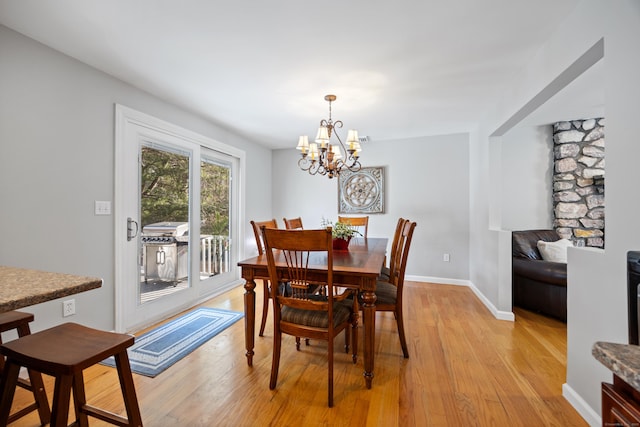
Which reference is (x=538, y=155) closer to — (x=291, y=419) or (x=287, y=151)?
(x=287, y=151)

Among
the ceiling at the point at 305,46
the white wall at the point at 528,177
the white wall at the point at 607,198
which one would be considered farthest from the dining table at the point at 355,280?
the white wall at the point at 528,177

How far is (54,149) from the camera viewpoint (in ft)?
6.70

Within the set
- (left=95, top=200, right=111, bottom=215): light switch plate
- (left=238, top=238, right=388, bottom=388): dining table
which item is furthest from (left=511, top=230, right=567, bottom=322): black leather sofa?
(left=95, top=200, right=111, bottom=215): light switch plate

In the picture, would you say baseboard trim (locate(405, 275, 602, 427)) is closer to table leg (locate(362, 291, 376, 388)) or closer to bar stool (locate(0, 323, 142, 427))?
table leg (locate(362, 291, 376, 388))

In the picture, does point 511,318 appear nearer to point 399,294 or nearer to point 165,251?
point 399,294

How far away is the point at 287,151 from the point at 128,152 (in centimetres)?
293

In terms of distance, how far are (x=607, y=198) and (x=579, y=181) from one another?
2960mm

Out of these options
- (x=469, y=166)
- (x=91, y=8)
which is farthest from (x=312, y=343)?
(x=469, y=166)

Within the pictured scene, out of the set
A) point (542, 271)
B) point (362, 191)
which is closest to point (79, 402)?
point (542, 271)

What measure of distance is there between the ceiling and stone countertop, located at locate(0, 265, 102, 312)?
1.54 metres

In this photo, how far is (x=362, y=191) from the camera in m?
4.64

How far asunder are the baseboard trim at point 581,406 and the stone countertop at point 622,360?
4.13 ft

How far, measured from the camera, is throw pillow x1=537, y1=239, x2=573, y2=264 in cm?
317

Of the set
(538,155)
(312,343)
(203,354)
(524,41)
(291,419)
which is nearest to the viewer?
(291,419)
